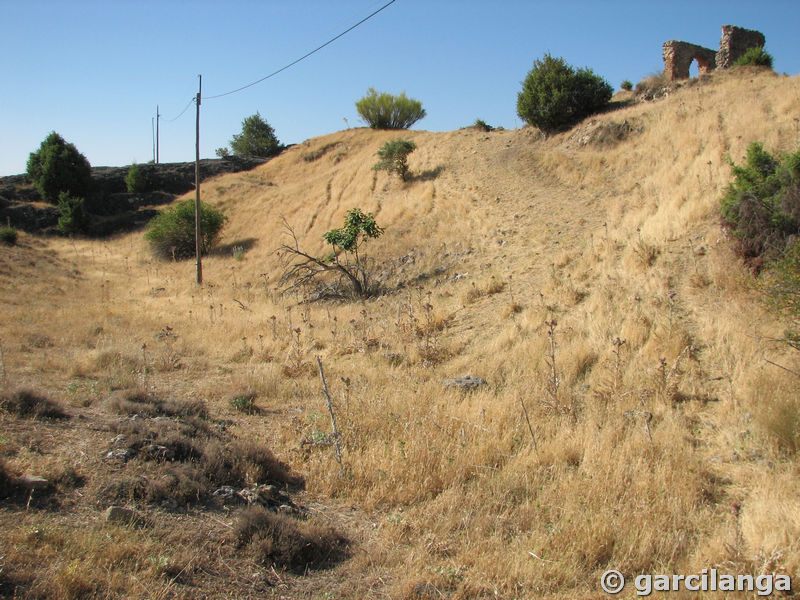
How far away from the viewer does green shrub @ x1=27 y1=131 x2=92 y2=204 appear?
35.8m

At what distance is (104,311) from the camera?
14000 mm

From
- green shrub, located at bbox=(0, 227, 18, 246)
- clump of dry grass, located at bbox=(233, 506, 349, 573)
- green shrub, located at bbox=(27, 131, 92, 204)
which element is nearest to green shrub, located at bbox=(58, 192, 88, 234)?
green shrub, located at bbox=(27, 131, 92, 204)

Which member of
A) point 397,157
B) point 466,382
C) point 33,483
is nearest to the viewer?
point 33,483

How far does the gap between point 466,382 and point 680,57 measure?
23.4 m

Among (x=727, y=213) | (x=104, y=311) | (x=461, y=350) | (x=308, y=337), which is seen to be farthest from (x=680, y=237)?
(x=104, y=311)

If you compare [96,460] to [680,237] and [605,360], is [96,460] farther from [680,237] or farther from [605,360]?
[680,237]

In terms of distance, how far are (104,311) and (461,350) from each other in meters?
10.6

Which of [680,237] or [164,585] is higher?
[680,237]

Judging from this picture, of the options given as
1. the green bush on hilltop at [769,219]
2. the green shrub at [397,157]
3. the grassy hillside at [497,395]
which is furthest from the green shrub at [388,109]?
the green bush on hilltop at [769,219]

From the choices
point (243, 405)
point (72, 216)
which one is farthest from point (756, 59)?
point (72, 216)

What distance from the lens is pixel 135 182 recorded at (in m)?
39.1

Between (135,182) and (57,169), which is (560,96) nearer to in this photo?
(135,182)

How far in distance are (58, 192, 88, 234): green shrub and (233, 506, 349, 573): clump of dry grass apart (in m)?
36.5

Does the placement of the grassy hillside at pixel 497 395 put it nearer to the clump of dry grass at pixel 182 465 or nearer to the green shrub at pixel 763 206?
the clump of dry grass at pixel 182 465
